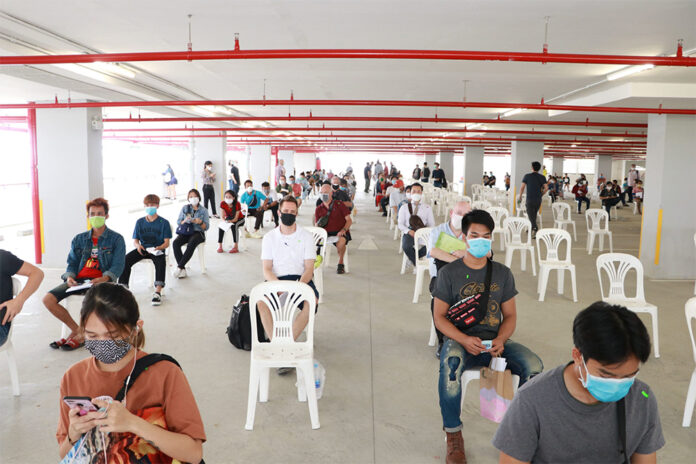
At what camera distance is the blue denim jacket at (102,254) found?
191 inches

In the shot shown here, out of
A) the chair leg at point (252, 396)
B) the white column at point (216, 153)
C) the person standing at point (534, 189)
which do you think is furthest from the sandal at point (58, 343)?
the white column at point (216, 153)

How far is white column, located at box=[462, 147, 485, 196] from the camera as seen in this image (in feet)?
76.9

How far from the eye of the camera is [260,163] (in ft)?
87.3

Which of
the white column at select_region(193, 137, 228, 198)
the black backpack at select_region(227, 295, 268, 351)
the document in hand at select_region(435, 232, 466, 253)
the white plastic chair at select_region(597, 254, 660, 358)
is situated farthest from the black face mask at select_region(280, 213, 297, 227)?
the white column at select_region(193, 137, 228, 198)

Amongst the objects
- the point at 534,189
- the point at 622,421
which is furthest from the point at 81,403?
the point at 534,189

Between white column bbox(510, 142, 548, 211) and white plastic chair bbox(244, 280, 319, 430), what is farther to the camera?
white column bbox(510, 142, 548, 211)

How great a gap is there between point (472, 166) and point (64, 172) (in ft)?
59.8

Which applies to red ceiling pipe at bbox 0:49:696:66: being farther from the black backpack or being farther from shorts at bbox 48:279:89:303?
the black backpack

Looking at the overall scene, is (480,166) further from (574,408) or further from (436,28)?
(574,408)

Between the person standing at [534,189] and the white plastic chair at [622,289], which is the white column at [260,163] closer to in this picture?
the person standing at [534,189]

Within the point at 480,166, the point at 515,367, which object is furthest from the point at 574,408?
the point at 480,166

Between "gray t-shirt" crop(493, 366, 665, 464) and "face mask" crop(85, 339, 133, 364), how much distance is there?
51.9 inches

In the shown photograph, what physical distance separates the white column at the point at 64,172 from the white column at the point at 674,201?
30.8 ft

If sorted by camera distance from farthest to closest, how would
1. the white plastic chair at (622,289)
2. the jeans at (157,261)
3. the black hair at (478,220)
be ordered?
the jeans at (157,261) < the white plastic chair at (622,289) < the black hair at (478,220)
